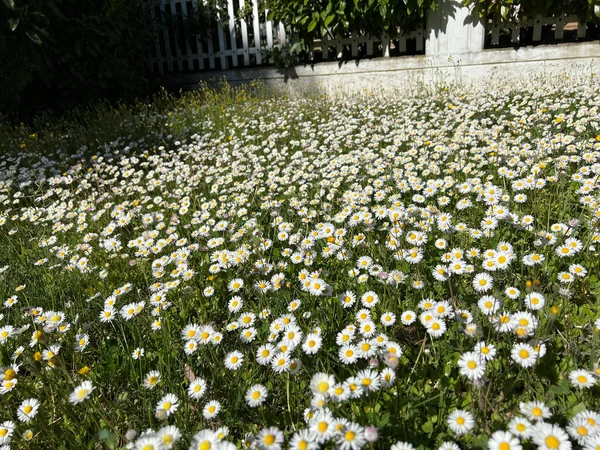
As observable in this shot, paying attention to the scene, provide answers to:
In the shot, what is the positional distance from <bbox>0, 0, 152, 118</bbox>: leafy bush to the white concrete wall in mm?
2553

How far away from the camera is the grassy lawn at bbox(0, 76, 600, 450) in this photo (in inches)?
51.8

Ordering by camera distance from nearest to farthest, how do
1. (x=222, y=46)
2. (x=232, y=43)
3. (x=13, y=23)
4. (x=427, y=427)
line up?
(x=427, y=427), (x=13, y=23), (x=232, y=43), (x=222, y=46)

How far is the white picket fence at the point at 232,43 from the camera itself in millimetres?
7184

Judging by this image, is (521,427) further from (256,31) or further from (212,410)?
(256,31)

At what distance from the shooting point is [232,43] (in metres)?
7.91

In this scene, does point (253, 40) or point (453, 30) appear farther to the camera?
point (253, 40)

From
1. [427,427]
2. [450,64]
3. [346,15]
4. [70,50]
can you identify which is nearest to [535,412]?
[427,427]

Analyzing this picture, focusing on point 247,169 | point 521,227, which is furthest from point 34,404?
point 247,169

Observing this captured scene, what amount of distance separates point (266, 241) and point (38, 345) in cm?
119

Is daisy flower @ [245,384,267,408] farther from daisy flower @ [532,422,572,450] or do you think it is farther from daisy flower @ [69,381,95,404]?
daisy flower @ [532,422,572,450]

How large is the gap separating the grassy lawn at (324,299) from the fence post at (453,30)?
2667mm

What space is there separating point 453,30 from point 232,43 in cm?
396

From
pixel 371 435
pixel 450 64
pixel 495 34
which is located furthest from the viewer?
pixel 450 64

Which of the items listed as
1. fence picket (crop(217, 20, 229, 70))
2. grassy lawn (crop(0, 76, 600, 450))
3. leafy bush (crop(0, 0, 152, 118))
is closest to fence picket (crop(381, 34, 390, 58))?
fence picket (crop(217, 20, 229, 70))
